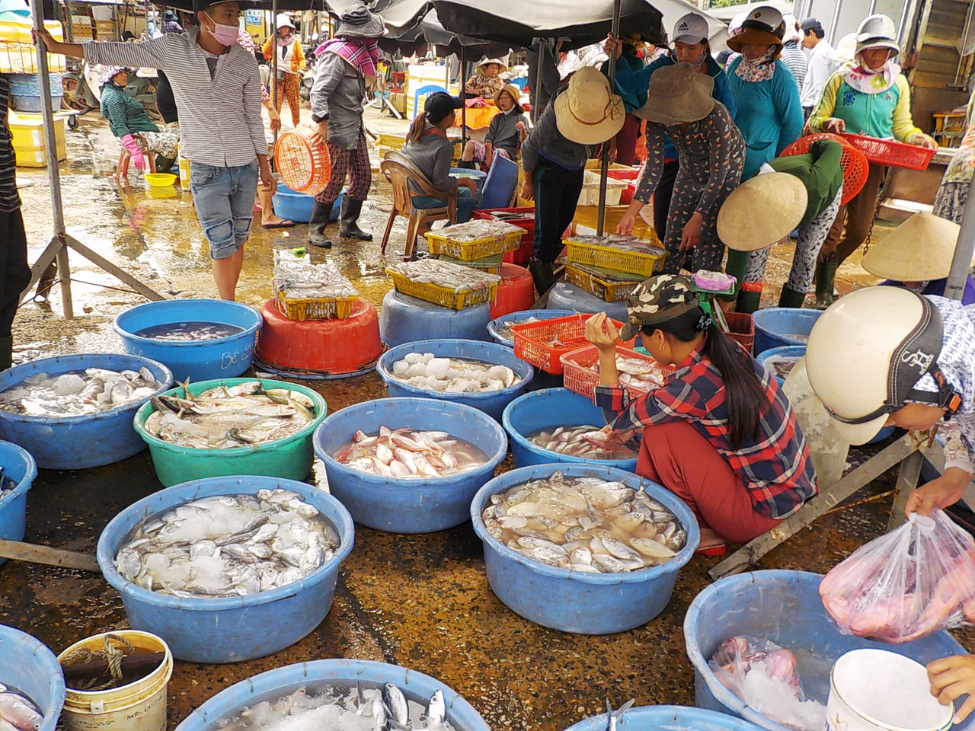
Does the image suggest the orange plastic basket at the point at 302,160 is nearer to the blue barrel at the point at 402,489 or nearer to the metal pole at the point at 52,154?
the metal pole at the point at 52,154

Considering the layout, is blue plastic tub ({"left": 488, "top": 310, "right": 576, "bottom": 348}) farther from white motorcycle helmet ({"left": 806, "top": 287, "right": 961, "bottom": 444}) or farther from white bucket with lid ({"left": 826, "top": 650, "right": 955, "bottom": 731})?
white bucket with lid ({"left": 826, "top": 650, "right": 955, "bottom": 731})

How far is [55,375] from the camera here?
13.3 ft

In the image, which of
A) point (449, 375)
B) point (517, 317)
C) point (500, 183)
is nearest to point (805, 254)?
point (517, 317)

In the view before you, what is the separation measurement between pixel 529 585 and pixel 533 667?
28 cm

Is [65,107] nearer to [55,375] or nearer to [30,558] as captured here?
[55,375]

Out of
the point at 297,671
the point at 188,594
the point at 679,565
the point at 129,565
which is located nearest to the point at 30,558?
the point at 129,565

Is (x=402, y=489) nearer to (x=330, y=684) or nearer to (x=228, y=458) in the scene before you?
(x=228, y=458)

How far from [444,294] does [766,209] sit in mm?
2130

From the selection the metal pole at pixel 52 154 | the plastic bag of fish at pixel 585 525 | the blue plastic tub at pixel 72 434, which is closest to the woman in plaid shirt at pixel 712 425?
the plastic bag of fish at pixel 585 525

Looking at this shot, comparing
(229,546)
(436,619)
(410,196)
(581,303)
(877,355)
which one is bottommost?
(436,619)

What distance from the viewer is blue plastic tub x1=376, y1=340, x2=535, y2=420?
4.04 meters

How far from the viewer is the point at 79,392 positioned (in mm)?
3939

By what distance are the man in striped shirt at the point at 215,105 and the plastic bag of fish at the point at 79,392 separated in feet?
4.11

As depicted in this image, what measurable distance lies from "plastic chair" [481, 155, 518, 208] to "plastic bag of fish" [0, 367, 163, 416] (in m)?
5.23
